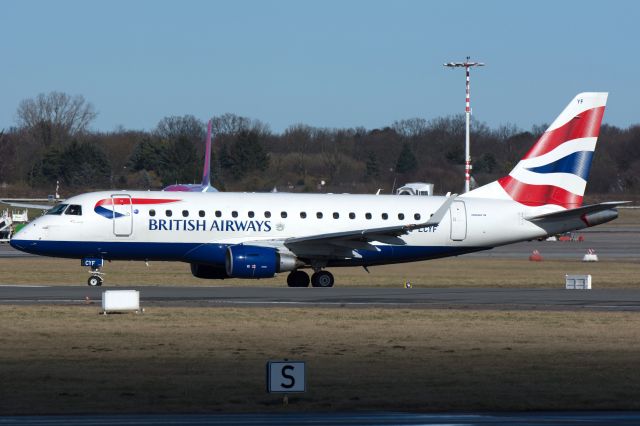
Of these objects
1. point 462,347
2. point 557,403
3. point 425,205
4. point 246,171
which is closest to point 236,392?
point 557,403

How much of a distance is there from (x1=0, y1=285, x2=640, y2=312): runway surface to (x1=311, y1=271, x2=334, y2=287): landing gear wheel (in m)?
1.80

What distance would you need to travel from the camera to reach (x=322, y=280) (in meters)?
43.3

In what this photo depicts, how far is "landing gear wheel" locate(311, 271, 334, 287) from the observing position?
142 ft

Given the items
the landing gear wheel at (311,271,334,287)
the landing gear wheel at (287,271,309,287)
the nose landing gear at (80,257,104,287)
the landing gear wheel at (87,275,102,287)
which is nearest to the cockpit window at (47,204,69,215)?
the nose landing gear at (80,257,104,287)

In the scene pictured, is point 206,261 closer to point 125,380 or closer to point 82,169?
point 125,380

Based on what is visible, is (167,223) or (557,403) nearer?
(557,403)

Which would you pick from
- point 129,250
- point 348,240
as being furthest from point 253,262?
point 129,250

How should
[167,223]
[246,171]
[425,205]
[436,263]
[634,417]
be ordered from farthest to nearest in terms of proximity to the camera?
1. [246,171]
2. [436,263]
3. [425,205]
4. [167,223]
5. [634,417]

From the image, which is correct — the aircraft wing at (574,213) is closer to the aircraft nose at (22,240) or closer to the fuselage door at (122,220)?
the fuselage door at (122,220)

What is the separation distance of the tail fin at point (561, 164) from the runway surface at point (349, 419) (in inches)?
1139

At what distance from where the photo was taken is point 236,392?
63.5 ft

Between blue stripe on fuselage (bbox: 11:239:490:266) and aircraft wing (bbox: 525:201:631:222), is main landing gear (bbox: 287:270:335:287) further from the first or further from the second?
aircraft wing (bbox: 525:201:631:222)

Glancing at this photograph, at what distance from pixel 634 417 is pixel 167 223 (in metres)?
27.1

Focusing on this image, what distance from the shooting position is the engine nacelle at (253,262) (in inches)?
1604
